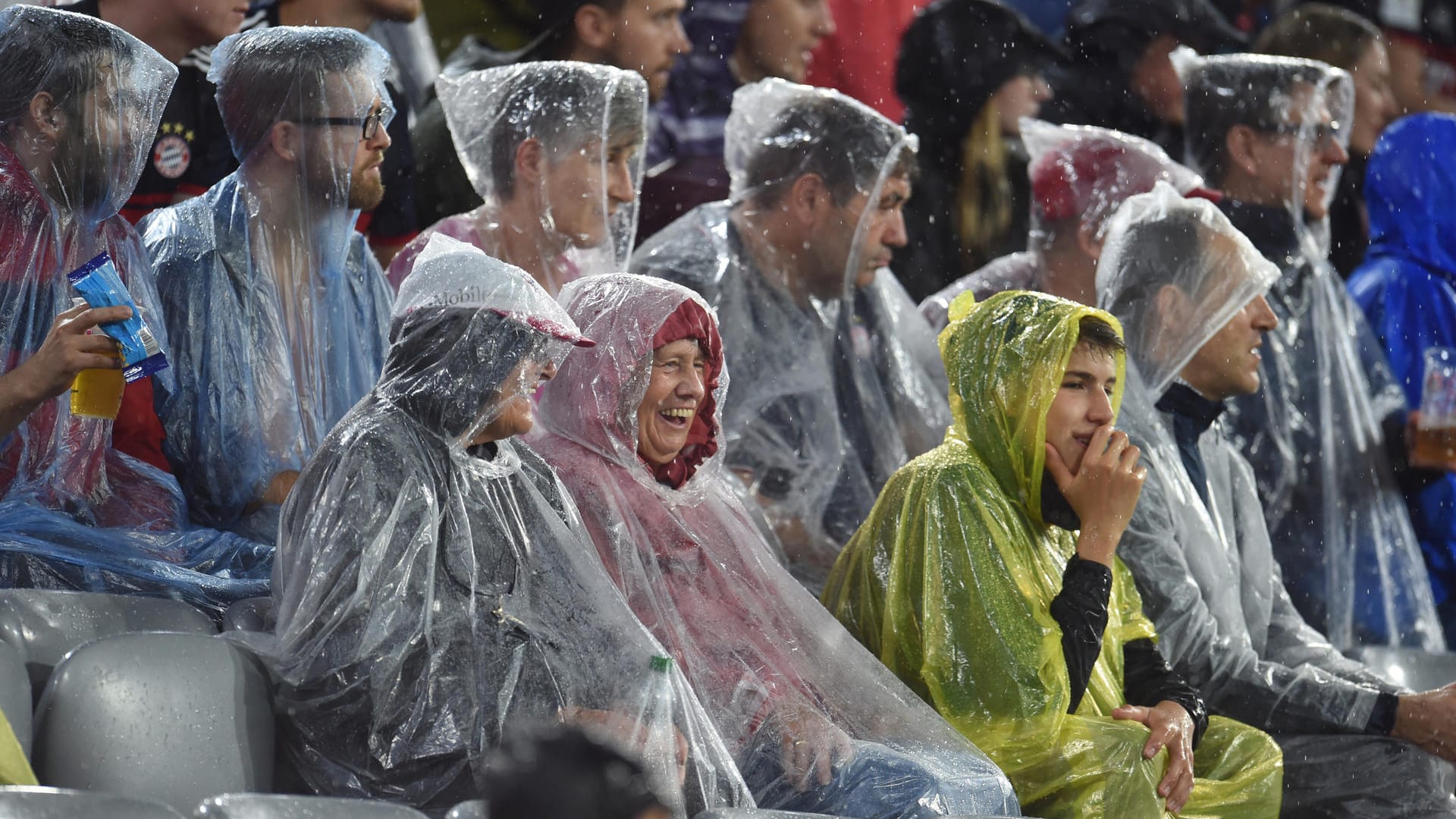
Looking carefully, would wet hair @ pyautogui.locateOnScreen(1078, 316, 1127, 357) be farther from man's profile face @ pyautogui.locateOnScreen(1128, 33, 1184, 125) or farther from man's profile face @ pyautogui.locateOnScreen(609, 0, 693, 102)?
man's profile face @ pyautogui.locateOnScreen(1128, 33, 1184, 125)

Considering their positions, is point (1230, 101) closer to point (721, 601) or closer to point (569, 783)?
point (721, 601)

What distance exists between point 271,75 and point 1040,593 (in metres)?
1.74

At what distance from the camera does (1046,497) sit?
349cm

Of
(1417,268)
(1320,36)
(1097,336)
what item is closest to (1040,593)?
(1097,336)

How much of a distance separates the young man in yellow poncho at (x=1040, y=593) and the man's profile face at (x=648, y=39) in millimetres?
1381

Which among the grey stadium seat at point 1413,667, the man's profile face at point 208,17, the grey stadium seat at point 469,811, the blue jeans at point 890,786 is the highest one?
the man's profile face at point 208,17

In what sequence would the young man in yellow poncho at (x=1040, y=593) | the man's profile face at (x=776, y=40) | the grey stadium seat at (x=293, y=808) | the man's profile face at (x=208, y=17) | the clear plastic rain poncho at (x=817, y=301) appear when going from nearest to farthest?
the grey stadium seat at (x=293, y=808) → the young man in yellow poncho at (x=1040, y=593) → the man's profile face at (x=208, y=17) → the clear plastic rain poncho at (x=817, y=301) → the man's profile face at (x=776, y=40)

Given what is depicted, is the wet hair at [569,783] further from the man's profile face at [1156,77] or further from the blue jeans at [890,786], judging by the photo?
the man's profile face at [1156,77]

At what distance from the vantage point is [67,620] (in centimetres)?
285

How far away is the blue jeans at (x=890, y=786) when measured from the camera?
9.56 ft

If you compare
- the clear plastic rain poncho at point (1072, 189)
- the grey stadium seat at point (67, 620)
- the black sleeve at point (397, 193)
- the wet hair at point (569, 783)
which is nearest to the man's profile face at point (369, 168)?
the black sleeve at point (397, 193)

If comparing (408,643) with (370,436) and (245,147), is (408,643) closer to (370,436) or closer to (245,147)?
(370,436)

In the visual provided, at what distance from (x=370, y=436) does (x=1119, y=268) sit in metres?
2.30

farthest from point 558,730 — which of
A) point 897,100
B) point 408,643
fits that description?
point 897,100
